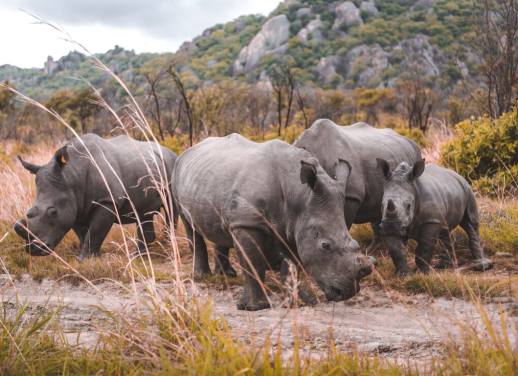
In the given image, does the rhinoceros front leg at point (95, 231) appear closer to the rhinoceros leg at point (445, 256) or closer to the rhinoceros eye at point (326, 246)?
the rhinoceros eye at point (326, 246)

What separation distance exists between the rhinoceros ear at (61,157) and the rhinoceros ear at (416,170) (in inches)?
138

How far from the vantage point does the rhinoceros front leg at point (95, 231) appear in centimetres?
674

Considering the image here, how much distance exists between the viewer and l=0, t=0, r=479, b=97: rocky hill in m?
65.9

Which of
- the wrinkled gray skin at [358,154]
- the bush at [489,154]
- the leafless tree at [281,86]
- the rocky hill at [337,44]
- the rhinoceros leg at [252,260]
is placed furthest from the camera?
the rocky hill at [337,44]

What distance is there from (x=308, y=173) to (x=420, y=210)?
171 centimetres

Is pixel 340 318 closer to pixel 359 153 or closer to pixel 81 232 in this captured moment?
pixel 359 153

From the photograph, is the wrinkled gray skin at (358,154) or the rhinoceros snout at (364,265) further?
the wrinkled gray skin at (358,154)

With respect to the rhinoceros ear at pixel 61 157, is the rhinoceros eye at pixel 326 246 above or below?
→ below

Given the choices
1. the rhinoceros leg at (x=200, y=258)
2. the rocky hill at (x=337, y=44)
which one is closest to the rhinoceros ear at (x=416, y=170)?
the rhinoceros leg at (x=200, y=258)

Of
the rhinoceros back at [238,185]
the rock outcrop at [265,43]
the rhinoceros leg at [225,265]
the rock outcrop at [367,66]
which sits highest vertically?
the rock outcrop at [265,43]

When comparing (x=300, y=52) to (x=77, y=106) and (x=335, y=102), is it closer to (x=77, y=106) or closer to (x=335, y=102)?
(x=335, y=102)

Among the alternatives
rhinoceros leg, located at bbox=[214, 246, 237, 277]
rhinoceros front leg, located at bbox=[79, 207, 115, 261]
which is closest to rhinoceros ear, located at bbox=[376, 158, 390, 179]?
rhinoceros leg, located at bbox=[214, 246, 237, 277]

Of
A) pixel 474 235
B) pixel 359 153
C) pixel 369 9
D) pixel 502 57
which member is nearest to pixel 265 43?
pixel 369 9

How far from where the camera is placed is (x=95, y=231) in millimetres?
6766
